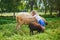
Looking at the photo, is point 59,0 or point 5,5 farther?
point 5,5

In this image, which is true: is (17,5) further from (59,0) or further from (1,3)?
(59,0)

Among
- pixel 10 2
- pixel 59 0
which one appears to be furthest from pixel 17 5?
pixel 59 0

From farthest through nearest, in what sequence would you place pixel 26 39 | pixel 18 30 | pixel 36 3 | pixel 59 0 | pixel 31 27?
pixel 36 3
pixel 59 0
pixel 18 30
pixel 31 27
pixel 26 39

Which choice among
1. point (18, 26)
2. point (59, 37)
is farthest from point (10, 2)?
point (59, 37)

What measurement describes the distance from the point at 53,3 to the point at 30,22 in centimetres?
1121

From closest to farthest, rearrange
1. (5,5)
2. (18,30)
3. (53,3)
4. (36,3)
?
(18,30) → (53,3) → (5,5) → (36,3)

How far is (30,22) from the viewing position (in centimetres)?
738

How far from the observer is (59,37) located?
5.88 meters

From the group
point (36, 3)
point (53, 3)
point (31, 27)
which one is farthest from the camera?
point (36, 3)

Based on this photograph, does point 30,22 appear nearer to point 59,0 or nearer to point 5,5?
point 59,0

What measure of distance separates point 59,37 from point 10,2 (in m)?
13.4

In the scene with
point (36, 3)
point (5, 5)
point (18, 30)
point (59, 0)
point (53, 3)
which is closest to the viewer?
point (18, 30)

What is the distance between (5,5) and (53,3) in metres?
4.53

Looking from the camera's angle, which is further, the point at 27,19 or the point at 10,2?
the point at 10,2
